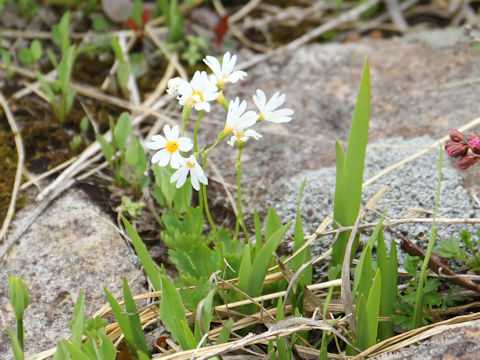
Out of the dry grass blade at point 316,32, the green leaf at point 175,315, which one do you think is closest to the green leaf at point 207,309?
the green leaf at point 175,315

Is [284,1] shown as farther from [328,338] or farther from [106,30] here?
[328,338]

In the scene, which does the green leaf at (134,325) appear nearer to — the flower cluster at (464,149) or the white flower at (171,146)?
the white flower at (171,146)

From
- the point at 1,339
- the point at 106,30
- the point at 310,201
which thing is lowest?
the point at 1,339

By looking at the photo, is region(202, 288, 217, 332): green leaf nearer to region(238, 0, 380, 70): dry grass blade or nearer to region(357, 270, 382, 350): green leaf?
region(357, 270, 382, 350): green leaf

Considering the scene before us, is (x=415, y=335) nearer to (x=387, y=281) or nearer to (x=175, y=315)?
(x=387, y=281)

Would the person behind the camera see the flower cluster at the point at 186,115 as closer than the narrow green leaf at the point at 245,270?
Yes

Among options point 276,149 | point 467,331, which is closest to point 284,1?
point 276,149
